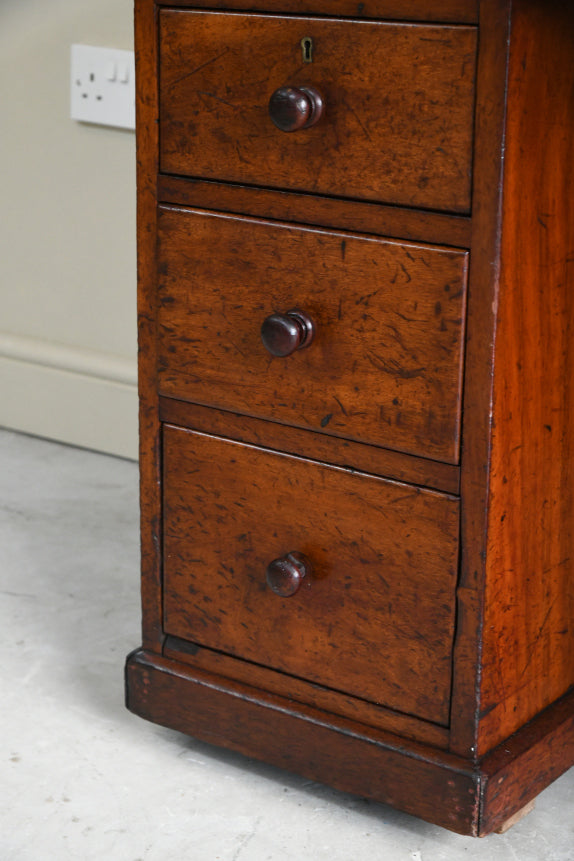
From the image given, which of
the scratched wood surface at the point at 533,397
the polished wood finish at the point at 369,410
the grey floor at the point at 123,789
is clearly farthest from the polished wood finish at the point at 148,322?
the scratched wood surface at the point at 533,397

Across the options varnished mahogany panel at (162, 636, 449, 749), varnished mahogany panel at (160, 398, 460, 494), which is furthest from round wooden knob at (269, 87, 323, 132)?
varnished mahogany panel at (162, 636, 449, 749)

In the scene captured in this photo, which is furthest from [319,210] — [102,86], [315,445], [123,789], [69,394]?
[69,394]

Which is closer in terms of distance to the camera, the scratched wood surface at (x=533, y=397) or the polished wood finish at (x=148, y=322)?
the scratched wood surface at (x=533, y=397)

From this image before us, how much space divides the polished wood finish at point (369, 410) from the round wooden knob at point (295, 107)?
13mm

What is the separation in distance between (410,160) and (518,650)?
0.43 meters

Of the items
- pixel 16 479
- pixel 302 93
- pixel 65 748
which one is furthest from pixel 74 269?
pixel 302 93

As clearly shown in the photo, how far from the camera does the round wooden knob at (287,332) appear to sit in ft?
3.50

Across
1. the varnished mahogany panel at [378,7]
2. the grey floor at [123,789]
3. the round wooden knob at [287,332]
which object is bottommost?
the grey floor at [123,789]

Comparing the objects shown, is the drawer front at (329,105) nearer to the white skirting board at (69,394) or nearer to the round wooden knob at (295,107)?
the round wooden knob at (295,107)

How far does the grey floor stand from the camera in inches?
45.7

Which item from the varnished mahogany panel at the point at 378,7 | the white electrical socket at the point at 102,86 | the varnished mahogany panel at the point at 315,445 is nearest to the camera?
the varnished mahogany panel at the point at 378,7

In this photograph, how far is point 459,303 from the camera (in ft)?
3.29

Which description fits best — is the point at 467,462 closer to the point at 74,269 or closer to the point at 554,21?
the point at 554,21

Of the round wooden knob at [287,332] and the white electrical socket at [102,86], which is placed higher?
the white electrical socket at [102,86]
